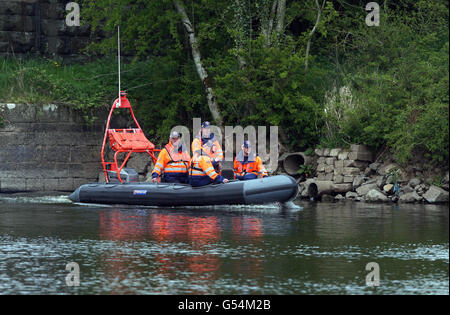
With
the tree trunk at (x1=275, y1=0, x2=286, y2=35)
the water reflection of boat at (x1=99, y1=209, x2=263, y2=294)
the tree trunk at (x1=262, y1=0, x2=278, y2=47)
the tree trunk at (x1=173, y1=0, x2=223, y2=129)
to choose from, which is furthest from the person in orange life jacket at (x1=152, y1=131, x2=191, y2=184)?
the tree trunk at (x1=275, y1=0, x2=286, y2=35)

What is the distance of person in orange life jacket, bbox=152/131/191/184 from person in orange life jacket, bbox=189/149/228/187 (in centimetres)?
72

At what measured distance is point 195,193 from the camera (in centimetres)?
2011

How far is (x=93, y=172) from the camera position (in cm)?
2797

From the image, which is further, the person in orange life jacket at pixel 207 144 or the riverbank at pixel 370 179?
the riverbank at pixel 370 179

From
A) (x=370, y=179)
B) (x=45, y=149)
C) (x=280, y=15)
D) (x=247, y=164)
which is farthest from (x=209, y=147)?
(x=45, y=149)

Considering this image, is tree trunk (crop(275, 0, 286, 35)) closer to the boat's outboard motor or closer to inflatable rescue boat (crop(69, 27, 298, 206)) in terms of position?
inflatable rescue boat (crop(69, 27, 298, 206))

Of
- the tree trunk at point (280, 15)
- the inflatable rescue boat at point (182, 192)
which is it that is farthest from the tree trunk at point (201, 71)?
the inflatable rescue boat at point (182, 192)

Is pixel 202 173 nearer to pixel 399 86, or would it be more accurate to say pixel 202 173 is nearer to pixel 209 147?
pixel 209 147

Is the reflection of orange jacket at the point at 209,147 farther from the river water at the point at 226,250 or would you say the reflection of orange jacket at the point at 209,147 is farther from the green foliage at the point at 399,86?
the green foliage at the point at 399,86

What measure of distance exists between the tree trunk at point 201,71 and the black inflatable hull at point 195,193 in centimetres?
555

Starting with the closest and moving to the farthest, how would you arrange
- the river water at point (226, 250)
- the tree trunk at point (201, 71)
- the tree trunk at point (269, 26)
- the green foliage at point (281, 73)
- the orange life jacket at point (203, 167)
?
1. the river water at point (226, 250)
2. the orange life jacket at point (203, 167)
3. the green foliage at point (281, 73)
4. the tree trunk at point (269, 26)
5. the tree trunk at point (201, 71)

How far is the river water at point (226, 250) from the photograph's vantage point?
10422 millimetres

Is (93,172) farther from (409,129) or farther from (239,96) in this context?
(409,129)
